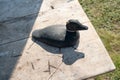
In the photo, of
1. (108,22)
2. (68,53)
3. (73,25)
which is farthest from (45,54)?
(108,22)

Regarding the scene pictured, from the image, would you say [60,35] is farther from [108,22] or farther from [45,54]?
[108,22]

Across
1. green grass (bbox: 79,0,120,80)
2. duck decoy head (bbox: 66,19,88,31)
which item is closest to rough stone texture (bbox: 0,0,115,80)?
duck decoy head (bbox: 66,19,88,31)

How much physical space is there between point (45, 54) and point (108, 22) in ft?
6.70

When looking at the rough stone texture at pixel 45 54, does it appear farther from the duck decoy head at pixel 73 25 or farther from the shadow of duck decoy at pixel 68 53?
the duck decoy head at pixel 73 25

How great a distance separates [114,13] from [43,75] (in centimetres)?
242

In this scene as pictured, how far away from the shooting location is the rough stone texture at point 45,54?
2447mm

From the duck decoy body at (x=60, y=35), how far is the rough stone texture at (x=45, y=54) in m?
0.05

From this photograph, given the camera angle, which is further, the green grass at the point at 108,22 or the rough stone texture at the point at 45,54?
the green grass at the point at 108,22

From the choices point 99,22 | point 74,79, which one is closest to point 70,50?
point 74,79

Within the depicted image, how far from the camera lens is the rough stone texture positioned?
2.45 m

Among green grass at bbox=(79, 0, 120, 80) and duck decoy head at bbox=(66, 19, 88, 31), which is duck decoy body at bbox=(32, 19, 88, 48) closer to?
duck decoy head at bbox=(66, 19, 88, 31)

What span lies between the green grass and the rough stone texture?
123cm

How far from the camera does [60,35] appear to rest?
263 cm

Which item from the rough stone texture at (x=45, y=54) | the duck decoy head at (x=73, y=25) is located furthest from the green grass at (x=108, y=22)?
the duck decoy head at (x=73, y=25)
